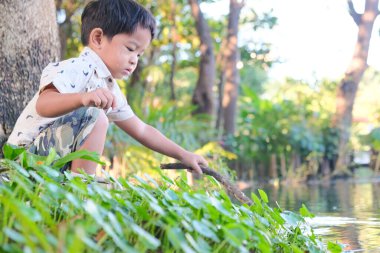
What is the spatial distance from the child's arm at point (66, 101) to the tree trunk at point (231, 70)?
7.80 metres

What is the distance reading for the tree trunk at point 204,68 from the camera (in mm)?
10219

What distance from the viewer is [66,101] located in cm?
231

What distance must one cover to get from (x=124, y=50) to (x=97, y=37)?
17 cm

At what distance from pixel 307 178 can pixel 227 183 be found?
797 cm

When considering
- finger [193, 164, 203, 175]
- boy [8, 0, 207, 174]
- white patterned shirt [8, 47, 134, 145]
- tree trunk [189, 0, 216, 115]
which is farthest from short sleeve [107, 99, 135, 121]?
tree trunk [189, 0, 216, 115]

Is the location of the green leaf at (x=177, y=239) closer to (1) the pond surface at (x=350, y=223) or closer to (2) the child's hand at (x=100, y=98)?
(2) the child's hand at (x=100, y=98)

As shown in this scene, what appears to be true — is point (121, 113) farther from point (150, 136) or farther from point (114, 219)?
point (114, 219)

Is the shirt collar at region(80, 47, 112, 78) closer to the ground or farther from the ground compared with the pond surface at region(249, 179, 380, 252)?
farther from the ground

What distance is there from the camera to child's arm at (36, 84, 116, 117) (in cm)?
214

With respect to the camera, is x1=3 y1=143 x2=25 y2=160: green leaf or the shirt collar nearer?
x1=3 y1=143 x2=25 y2=160: green leaf

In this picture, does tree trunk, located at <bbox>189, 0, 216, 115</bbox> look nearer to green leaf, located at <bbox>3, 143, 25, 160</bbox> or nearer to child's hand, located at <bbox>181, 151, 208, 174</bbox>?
child's hand, located at <bbox>181, 151, 208, 174</bbox>

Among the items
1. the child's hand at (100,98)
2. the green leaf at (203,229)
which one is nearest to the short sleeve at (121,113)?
the child's hand at (100,98)

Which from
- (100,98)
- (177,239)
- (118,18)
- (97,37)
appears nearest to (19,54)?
(97,37)

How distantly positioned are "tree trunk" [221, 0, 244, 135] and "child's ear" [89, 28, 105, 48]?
287 inches
